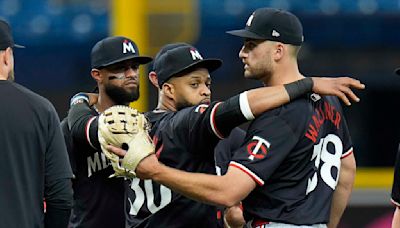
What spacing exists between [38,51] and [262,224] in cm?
1129

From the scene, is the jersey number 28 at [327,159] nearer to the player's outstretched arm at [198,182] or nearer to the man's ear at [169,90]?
the player's outstretched arm at [198,182]

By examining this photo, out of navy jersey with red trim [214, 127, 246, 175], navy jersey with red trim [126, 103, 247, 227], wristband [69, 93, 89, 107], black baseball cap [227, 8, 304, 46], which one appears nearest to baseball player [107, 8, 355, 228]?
black baseball cap [227, 8, 304, 46]

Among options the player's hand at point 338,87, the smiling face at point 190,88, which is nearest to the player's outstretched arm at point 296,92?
the player's hand at point 338,87

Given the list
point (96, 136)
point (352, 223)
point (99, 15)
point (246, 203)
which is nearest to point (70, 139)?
point (96, 136)

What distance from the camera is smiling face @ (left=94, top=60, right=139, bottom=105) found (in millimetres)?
4953

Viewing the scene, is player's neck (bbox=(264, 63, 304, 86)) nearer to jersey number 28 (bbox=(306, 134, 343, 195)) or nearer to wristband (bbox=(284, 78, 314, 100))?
wristband (bbox=(284, 78, 314, 100))

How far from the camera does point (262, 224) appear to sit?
13.1 ft

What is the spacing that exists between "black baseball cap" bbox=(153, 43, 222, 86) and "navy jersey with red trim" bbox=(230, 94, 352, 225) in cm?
59

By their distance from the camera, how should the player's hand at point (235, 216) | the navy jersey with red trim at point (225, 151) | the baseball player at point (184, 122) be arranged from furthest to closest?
the navy jersey with red trim at point (225, 151)
the player's hand at point (235, 216)
the baseball player at point (184, 122)

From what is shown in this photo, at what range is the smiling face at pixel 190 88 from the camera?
4.42 meters

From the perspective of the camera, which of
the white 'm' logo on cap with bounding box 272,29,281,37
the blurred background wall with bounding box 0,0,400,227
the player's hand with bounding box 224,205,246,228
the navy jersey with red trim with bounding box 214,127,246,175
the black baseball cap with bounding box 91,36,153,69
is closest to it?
the white 'm' logo on cap with bounding box 272,29,281,37

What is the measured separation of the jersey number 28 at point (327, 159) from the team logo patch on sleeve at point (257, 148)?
0.24m

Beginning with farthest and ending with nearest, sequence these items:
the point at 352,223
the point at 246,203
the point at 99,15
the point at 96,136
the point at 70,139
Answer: the point at 99,15 < the point at 352,223 < the point at 70,139 < the point at 96,136 < the point at 246,203

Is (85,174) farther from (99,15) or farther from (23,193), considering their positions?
(99,15)
